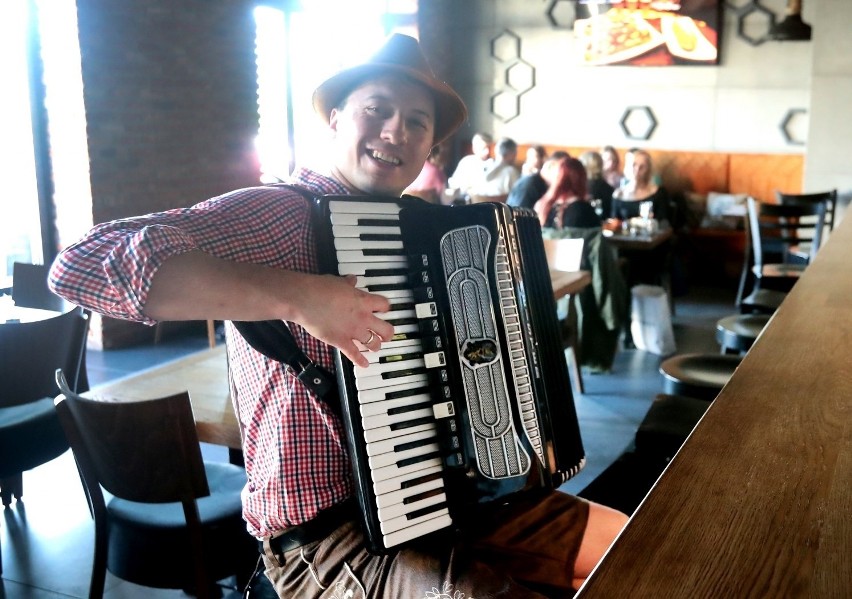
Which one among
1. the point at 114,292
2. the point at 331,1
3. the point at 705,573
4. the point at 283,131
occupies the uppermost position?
the point at 331,1

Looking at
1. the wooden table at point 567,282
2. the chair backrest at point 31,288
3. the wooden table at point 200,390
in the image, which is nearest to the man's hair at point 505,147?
the wooden table at point 567,282

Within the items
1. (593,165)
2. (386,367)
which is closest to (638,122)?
(593,165)

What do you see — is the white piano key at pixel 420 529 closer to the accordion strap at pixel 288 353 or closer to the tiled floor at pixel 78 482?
the accordion strap at pixel 288 353

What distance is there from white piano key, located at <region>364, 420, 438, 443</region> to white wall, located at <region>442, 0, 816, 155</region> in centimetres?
768

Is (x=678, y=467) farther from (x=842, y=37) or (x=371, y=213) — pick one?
(x=842, y=37)

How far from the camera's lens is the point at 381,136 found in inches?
63.6

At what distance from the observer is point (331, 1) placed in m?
8.18

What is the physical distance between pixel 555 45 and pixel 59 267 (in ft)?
28.5

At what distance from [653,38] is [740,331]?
621 cm

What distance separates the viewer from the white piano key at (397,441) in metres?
1.36

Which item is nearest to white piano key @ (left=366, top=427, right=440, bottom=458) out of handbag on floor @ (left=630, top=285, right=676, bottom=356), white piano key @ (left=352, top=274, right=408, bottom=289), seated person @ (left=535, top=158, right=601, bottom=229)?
white piano key @ (left=352, top=274, right=408, bottom=289)

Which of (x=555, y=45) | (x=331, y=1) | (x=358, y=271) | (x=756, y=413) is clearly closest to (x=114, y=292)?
(x=358, y=271)

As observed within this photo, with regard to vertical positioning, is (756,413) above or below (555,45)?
below

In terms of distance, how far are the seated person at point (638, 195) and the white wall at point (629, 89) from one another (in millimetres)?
1908
